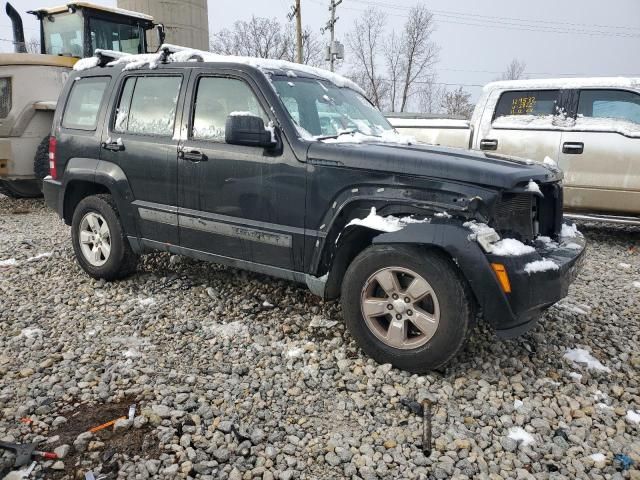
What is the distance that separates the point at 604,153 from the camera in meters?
6.34

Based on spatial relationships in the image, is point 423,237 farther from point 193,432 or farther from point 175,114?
point 175,114

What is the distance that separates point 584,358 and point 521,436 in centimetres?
111

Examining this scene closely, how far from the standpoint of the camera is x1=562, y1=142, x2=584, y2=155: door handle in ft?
21.1

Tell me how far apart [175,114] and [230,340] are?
74.5 inches

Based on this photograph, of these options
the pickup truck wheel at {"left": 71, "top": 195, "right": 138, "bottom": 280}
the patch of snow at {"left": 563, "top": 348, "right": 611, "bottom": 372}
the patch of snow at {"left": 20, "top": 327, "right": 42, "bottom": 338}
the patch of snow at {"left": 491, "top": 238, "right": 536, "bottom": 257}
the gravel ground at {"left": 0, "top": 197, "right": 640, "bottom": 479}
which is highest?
the patch of snow at {"left": 491, "top": 238, "right": 536, "bottom": 257}

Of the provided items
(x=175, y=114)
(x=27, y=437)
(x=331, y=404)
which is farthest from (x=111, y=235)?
(x=331, y=404)

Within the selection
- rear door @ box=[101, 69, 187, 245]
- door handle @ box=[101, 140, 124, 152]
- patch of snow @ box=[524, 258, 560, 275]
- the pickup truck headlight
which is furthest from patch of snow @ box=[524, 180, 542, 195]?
the pickup truck headlight

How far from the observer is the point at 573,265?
3.24 m

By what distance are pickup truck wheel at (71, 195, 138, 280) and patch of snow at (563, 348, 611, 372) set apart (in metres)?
3.77

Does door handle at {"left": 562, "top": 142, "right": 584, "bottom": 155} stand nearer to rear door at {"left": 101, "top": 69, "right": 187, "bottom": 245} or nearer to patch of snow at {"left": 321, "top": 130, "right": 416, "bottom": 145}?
patch of snow at {"left": 321, "top": 130, "right": 416, "bottom": 145}

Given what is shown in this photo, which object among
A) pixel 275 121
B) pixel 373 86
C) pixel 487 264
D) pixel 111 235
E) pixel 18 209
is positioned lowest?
pixel 18 209

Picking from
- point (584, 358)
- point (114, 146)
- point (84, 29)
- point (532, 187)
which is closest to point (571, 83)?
point (532, 187)

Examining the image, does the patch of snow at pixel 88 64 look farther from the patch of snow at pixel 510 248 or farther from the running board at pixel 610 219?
the running board at pixel 610 219

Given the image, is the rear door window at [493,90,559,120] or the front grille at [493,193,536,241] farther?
the rear door window at [493,90,559,120]
